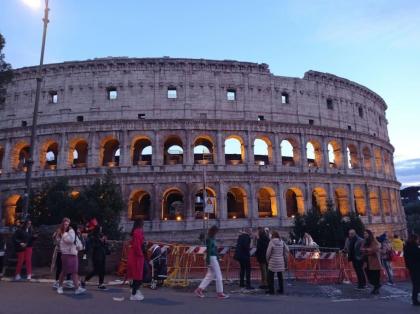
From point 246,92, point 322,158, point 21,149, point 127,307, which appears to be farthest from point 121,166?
point 127,307

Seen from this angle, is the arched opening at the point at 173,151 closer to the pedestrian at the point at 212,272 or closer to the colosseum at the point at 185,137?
the colosseum at the point at 185,137

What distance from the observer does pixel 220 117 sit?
102 feet

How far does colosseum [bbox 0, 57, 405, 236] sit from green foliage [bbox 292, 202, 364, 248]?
201 inches

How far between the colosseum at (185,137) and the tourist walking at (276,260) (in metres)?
18.6

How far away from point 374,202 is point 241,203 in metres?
12.8

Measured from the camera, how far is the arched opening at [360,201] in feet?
112

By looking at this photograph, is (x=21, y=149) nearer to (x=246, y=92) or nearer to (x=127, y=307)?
(x=246, y=92)

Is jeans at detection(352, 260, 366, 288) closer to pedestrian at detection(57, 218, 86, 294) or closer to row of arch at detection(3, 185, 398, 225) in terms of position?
pedestrian at detection(57, 218, 86, 294)

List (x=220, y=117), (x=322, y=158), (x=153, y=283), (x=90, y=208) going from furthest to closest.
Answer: (x=322, y=158) < (x=220, y=117) < (x=90, y=208) < (x=153, y=283)

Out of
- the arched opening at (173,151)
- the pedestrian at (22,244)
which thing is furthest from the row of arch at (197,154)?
the pedestrian at (22,244)

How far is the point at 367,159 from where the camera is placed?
3675 cm

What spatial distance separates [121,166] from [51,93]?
9.41m

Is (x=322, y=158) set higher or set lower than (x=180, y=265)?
higher

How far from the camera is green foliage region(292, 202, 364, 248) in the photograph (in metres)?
24.1
